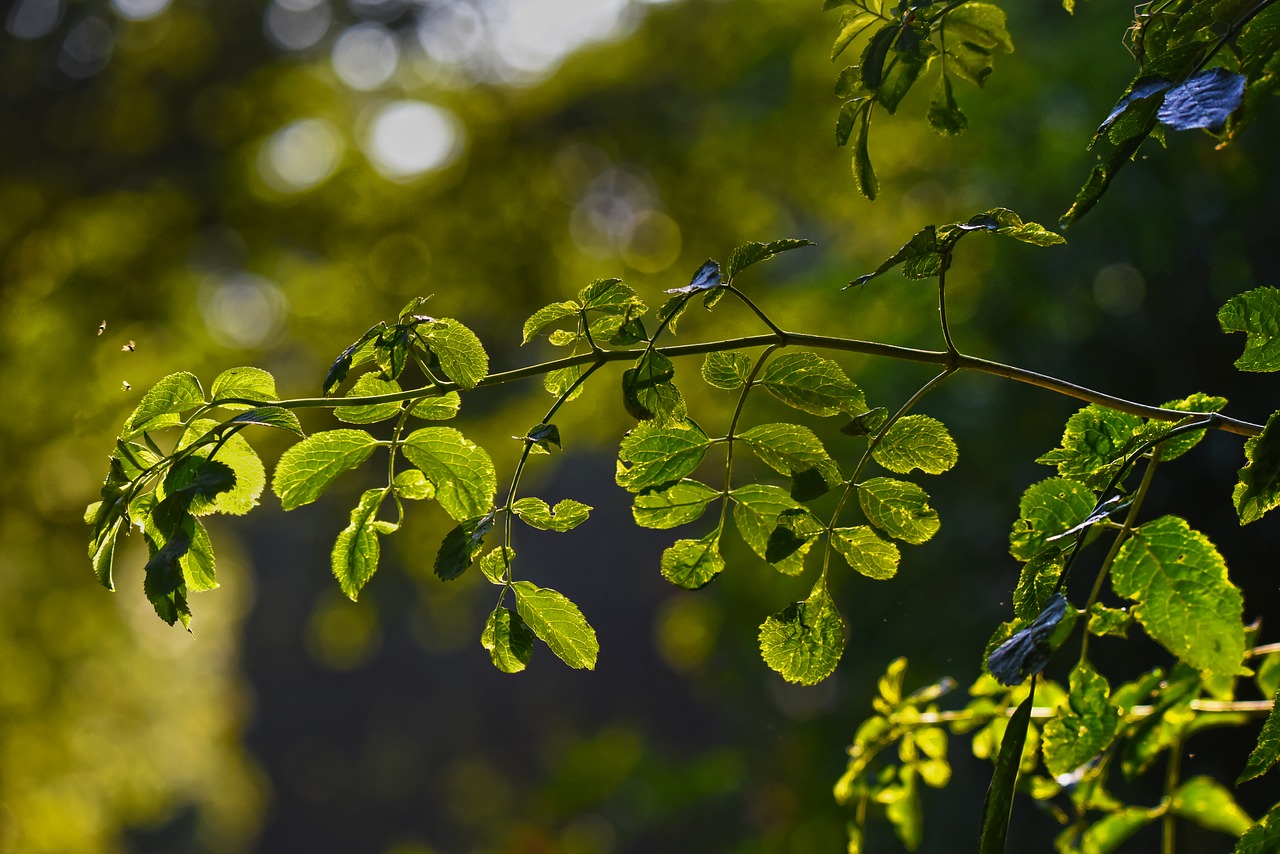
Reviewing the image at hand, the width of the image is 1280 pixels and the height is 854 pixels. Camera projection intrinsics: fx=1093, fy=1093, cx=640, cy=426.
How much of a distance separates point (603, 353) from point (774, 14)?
2.70 meters

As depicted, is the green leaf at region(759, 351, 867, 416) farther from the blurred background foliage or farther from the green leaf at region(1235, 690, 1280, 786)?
the blurred background foliage

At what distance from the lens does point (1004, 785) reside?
33cm

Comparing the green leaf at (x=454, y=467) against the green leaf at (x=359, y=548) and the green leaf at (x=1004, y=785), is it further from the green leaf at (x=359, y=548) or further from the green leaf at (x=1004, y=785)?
the green leaf at (x=1004, y=785)

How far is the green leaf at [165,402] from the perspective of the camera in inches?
17.1

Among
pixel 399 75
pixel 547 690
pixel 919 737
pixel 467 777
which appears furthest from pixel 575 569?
pixel 919 737

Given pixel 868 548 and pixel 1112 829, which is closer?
pixel 868 548

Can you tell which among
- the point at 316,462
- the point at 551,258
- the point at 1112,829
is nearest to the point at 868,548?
the point at 316,462

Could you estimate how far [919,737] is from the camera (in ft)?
2.43

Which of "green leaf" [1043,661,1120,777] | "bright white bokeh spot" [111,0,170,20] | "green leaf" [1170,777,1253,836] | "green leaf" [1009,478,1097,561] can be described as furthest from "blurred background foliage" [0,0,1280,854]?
"green leaf" [1009,478,1097,561]

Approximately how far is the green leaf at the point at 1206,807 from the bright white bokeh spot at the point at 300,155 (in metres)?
2.86

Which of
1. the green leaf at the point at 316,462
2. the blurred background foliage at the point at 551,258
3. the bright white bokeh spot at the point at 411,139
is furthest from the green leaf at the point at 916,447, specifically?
the bright white bokeh spot at the point at 411,139

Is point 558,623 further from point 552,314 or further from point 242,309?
point 242,309

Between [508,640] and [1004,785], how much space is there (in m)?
0.20

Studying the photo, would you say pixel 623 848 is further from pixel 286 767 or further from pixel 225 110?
pixel 225 110
